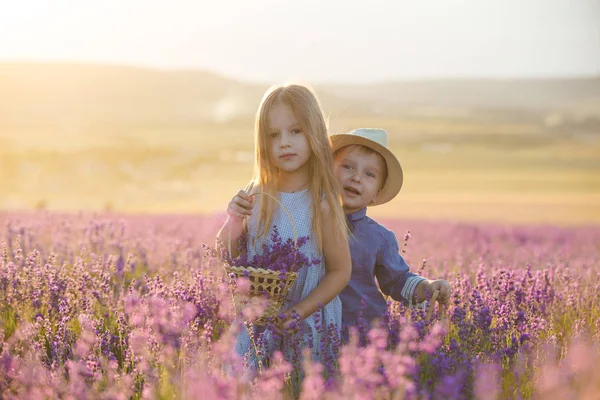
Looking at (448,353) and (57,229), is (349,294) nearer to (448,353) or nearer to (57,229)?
(448,353)

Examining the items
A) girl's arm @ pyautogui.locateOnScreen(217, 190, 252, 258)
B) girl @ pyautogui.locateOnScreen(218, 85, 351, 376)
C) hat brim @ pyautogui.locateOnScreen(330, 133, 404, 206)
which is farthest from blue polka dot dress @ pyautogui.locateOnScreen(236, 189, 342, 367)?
hat brim @ pyautogui.locateOnScreen(330, 133, 404, 206)

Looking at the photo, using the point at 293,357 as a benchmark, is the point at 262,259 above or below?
above

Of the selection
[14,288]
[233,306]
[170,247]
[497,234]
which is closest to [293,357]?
[233,306]

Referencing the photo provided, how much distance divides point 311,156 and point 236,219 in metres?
0.50

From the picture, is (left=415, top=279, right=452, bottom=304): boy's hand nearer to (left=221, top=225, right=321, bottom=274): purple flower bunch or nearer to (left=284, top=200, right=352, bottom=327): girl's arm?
(left=284, top=200, right=352, bottom=327): girl's arm

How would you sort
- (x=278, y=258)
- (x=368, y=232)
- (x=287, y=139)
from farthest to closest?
(x=368, y=232), (x=287, y=139), (x=278, y=258)

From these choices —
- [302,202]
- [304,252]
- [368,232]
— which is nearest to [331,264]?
[304,252]

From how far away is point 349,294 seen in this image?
12.3ft

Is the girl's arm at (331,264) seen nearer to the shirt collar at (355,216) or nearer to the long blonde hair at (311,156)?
the long blonde hair at (311,156)

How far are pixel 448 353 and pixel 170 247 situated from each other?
3079mm

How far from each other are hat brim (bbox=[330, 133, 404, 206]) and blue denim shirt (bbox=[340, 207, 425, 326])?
0.17 meters

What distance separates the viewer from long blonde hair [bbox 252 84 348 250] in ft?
11.1

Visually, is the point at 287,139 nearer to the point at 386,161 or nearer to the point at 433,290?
the point at 386,161

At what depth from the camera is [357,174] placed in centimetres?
373
